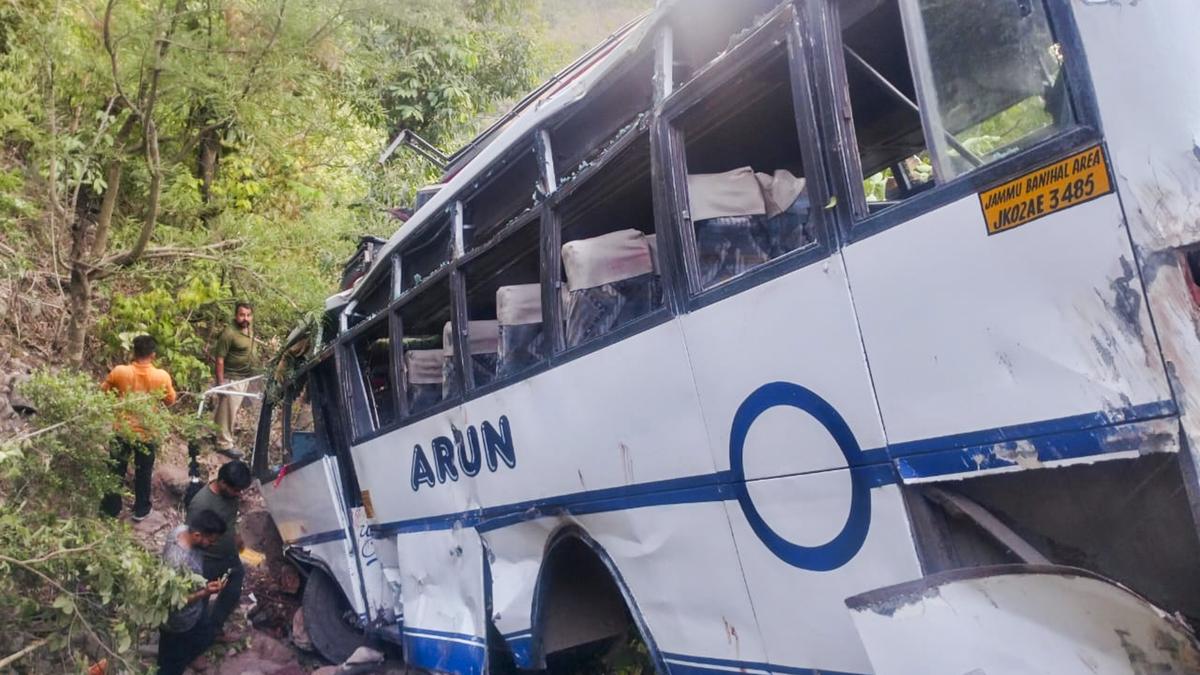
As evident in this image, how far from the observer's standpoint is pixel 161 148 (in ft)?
27.7

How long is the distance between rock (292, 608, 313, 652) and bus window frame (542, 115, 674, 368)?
3.58 m

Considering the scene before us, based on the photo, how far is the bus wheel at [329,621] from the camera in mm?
6027

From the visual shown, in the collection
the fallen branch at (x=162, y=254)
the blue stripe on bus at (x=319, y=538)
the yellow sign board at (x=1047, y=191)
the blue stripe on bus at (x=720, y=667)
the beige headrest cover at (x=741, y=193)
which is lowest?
the blue stripe on bus at (x=720, y=667)

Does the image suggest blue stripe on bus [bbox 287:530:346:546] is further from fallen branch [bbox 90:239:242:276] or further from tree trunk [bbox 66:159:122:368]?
fallen branch [bbox 90:239:242:276]

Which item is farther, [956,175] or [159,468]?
[159,468]

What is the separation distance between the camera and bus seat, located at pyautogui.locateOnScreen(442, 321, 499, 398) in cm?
434

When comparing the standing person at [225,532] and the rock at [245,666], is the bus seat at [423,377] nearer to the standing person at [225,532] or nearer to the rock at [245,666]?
the standing person at [225,532]

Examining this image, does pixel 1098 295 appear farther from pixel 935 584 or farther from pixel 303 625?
pixel 303 625


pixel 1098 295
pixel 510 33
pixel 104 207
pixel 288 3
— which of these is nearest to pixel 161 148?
pixel 104 207

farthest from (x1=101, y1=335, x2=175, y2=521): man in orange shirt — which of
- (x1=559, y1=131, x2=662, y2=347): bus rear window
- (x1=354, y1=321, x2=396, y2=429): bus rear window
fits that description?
(x1=559, y1=131, x2=662, y2=347): bus rear window

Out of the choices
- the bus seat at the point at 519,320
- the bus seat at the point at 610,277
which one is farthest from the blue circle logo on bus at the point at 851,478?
the bus seat at the point at 519,320

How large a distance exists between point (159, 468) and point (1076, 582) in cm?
932

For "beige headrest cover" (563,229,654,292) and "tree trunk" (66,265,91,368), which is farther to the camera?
"tree trunk" (66,265,91,368)

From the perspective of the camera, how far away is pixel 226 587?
5.79 metres
